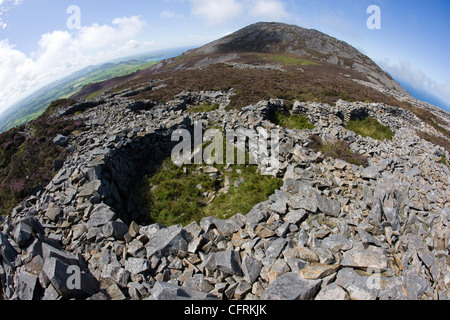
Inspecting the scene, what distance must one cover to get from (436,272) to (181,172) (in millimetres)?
11021

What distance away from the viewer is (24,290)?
489cm

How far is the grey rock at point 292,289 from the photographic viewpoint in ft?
15.5

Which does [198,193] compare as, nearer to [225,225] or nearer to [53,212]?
[225,225]

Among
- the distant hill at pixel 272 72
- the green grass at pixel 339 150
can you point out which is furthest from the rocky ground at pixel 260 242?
the distant hill at pixel 272 72

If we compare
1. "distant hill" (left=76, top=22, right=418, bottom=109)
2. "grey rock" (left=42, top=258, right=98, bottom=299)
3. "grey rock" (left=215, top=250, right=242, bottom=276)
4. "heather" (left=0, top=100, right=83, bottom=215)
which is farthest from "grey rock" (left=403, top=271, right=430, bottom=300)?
"distant hill" (left=76, top=22, right=418, bottom=109)

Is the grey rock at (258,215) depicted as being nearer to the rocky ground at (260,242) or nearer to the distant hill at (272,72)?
the rocky ground at (260,242)

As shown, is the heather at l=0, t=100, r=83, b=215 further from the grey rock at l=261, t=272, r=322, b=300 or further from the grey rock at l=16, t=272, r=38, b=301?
the grey rock at l=261, t=272, r=322, b=300

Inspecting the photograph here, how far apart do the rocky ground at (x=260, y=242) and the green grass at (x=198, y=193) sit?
122 cm

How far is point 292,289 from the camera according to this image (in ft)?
15.9

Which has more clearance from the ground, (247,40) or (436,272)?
(247,40)

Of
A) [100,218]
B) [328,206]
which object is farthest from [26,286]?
[328,206]
